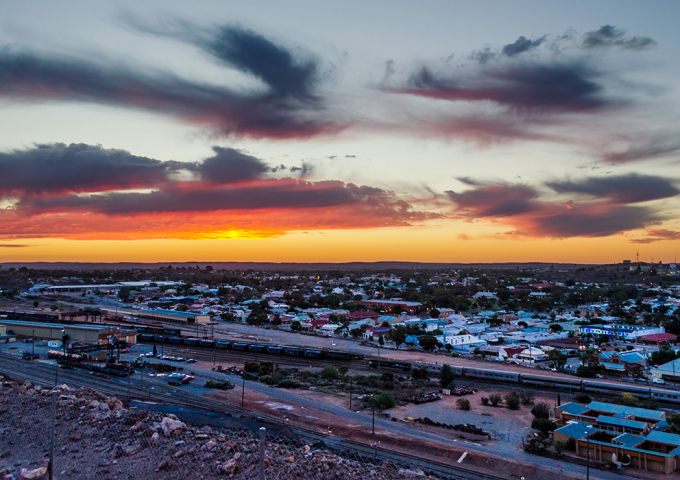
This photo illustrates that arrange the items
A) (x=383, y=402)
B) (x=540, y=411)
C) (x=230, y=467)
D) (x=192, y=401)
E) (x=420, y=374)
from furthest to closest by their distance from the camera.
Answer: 1. (x=420, y=374)
2. (x=383, y=402)
3. (x=192, y=401)
4. (x=540, y=411)
5. (x=230, y=467)

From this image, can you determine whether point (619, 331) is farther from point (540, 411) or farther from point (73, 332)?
point (73, 332)

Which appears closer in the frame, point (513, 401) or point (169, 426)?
point (169, 426)

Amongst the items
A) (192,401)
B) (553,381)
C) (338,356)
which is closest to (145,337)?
(338,356)

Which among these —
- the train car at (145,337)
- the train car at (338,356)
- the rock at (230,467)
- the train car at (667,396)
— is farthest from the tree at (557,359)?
the train car at (145,337)

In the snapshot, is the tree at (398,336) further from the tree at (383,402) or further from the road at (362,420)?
the tree at (383,402)

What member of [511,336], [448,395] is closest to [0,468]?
[448,395]

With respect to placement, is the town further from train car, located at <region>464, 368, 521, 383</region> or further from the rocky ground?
the rocky ground

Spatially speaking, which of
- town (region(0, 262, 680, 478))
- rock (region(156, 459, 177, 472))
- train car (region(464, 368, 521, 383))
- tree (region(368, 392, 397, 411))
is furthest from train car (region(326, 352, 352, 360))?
rock (region(156, 459, 177, 472))
